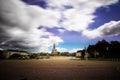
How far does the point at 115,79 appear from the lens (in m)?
15.6

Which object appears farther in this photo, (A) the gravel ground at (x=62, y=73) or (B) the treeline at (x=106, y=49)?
(B) the treeline at (x=106, y=49)

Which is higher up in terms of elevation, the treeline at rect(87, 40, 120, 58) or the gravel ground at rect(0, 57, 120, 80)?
the treeline at rect(87, 40, 120, 58)

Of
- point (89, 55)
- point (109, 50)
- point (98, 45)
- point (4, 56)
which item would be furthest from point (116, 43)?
point (4, 56)

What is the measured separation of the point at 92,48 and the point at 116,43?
17.8 meters

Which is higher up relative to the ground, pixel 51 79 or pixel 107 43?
pixel 107 43

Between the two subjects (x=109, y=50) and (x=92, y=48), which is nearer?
(x=109, y=50)

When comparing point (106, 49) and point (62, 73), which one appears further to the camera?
point (106, 49)

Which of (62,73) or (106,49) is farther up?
(106,49)

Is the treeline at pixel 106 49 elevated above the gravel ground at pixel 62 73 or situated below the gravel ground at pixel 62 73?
above

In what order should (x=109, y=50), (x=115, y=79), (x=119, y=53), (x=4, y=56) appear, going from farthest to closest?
(x=4, y=56)
(x=109, y=50)
(x=119, y=53)
(x=115, y=79)

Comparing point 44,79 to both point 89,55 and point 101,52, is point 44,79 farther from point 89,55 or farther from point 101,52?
point 89,55

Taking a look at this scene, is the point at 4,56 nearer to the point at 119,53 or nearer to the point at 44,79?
the point at 119,53

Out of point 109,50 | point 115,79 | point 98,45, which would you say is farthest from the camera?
point 98,45

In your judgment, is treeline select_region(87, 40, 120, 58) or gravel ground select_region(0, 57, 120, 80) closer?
gravel ground select_region(0, 57, 120, 80)
